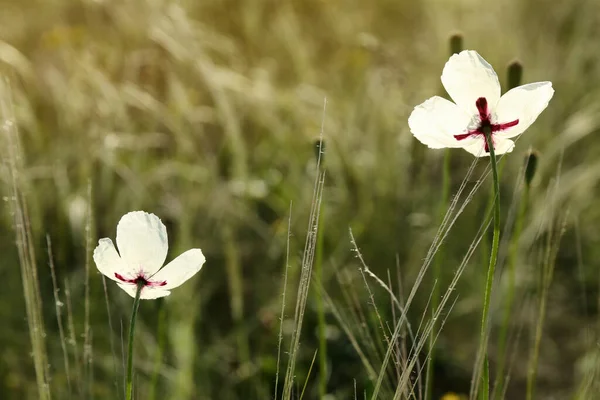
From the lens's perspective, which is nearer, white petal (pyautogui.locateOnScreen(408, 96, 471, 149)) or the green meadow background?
white petal (pyautogui.locateOnScreen(408, 96, 471, 149))

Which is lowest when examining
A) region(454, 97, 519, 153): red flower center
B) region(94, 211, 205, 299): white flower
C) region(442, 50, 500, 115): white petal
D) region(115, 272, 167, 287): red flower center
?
region(115, 272, 167, 287): red flower center

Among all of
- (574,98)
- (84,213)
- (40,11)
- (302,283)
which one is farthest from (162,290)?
(40,11)

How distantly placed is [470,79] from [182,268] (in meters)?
0.31

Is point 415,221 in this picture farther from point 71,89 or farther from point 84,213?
point 71,89

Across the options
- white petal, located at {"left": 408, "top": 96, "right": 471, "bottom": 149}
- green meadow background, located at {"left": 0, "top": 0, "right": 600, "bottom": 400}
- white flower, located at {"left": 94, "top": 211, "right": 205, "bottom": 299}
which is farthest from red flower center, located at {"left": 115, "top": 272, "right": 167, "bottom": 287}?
green meadow background, located at {"left": 0, "top": 0, "right": 600, "bottom": 400}

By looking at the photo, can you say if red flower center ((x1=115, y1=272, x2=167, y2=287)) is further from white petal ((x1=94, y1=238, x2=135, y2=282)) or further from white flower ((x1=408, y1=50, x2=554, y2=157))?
white flower ((x1=408, y1=50, x2=554, y2=157))

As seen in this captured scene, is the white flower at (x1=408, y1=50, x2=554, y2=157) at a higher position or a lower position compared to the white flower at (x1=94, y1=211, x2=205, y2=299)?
higher

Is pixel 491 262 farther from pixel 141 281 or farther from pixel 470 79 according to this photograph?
pixel 141 281

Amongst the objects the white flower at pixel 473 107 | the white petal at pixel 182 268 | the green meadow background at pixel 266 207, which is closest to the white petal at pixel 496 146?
the white flower at pixel 473 107

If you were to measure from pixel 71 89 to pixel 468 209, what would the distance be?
1121mm

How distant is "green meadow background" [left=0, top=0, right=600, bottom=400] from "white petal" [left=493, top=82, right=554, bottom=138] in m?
0.43

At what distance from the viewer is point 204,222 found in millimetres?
1986

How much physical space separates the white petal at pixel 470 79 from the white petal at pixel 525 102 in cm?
1

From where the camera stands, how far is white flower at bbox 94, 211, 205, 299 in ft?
2.37
